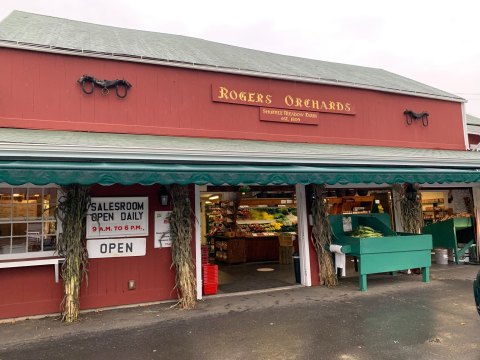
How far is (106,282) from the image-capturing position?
6867 millimetres

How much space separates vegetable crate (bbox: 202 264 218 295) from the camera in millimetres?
7734

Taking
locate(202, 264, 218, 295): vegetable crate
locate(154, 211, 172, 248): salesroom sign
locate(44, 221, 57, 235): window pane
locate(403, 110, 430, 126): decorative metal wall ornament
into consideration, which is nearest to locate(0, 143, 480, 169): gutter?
locate(154, 211, 172, 248): salesroom sign

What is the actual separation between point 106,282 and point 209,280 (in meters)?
2.10

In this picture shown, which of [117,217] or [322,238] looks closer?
[117,217]

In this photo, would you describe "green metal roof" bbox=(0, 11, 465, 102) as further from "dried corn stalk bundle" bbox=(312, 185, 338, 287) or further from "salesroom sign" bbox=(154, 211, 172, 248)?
"salesroom sign" bbox=(154, 211, 172, 248)

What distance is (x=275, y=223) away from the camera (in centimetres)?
1291

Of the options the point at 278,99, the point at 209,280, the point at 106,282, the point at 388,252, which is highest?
the point at 278,99

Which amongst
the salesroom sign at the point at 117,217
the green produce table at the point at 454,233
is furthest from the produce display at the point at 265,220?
the salesroom sign at the point at 117,217

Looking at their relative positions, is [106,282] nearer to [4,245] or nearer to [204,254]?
[4,245]

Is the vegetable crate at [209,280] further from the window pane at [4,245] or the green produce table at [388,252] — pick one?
the window pane at [4,245]

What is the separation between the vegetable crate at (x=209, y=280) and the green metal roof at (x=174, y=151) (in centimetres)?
251

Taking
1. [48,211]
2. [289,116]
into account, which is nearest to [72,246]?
[48,211]

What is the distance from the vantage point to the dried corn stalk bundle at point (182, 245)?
6.85 m

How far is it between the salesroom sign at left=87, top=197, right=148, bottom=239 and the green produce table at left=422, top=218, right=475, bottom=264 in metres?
8.88
